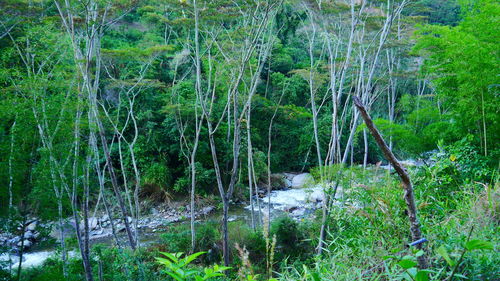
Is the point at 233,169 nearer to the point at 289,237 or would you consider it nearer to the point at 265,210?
the point at 289,237

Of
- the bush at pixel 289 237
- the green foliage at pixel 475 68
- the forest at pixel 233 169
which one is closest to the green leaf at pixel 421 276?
the forest at pixel 233 169

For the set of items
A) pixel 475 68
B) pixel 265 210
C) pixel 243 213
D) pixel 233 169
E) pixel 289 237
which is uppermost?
A: pixel 475 68

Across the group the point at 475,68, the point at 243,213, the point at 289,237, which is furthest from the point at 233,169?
the point at 243,213

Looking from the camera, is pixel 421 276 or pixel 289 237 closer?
pixel 421 276

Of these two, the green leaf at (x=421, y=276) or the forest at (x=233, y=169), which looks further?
the forest at (x=233, y=169)

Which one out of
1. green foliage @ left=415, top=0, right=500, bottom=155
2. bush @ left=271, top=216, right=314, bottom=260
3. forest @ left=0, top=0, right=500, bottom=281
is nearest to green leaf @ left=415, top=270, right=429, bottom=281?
forest @ left=0, top=0, right=500, bottom=281

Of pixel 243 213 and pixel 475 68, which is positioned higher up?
pixel 475 68

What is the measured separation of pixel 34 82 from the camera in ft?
17.4

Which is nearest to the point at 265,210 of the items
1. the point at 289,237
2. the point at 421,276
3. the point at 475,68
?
the point at 289,237

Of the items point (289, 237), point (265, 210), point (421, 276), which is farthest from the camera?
point (265, 210)

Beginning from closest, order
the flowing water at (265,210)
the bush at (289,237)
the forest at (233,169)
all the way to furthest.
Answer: the forest at (233,169)
the bush at (289,237)
the flowing water at (265,210)

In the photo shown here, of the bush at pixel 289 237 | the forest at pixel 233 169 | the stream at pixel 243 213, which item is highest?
the forest at pixel 233 169

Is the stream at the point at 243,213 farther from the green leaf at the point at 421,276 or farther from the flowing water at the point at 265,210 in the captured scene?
the green leaf at the point at 421,276

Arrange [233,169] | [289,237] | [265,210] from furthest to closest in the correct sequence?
1. [265,210]
2. [289,237]
3. [233,169]
